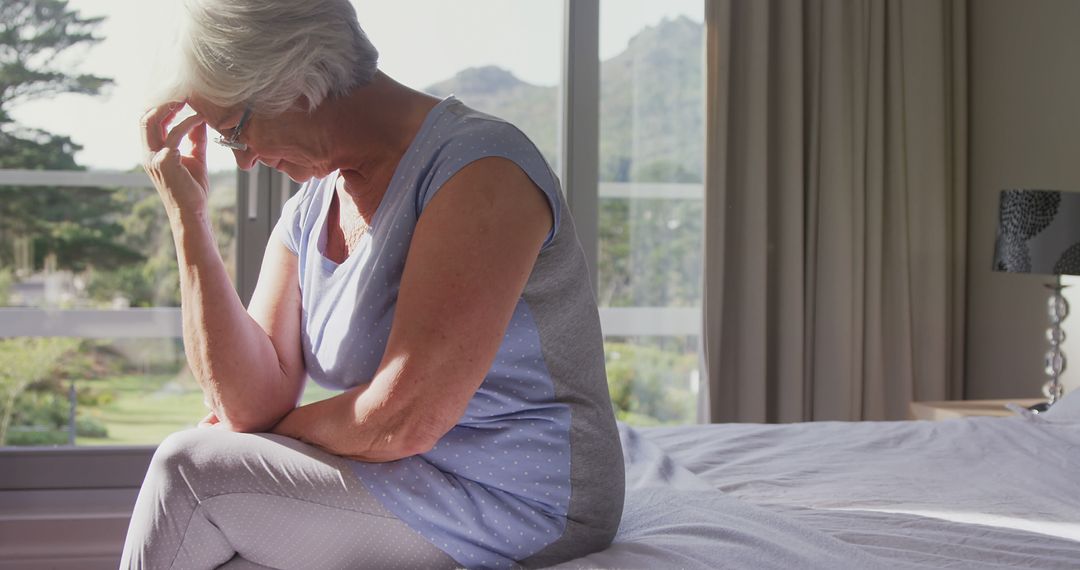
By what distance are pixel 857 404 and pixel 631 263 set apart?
93 cm

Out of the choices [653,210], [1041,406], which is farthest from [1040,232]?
[653,210]

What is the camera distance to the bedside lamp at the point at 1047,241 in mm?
2689

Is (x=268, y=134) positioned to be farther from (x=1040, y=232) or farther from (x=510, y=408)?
(x=1040, y=232)

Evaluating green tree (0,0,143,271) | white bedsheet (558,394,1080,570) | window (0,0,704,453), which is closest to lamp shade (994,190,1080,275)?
white bedsheet (558,394,1080,570)

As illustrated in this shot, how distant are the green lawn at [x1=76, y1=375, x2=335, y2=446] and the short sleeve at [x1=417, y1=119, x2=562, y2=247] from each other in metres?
2.25

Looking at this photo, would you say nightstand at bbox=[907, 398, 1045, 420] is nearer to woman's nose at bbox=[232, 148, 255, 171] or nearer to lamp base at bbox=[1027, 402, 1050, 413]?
lamp base at bbox=[1027, 402, 1050, 413]

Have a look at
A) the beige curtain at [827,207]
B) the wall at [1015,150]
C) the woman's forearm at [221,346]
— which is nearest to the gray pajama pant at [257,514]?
the woman's forearm at [221,346]

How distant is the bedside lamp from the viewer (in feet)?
8.82

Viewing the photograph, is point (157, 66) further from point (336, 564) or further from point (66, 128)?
point (66, 128)

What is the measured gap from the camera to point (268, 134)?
134 cm

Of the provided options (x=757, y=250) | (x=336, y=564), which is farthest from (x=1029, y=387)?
(x=336, y=564)

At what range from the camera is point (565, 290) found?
1.23 metres

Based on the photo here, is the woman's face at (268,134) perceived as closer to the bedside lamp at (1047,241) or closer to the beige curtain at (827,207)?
the bedside lamp at (1047,241)

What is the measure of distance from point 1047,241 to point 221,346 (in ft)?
7.48
